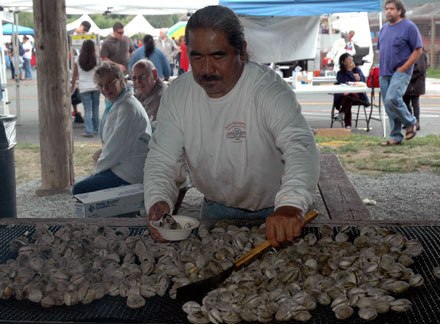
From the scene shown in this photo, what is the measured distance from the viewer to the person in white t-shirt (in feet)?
31.5

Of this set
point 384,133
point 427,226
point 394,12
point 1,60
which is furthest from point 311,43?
point 427,226

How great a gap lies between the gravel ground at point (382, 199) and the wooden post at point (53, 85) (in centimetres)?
42

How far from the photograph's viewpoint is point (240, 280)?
199cm

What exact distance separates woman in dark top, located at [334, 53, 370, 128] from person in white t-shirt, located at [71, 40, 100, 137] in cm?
405

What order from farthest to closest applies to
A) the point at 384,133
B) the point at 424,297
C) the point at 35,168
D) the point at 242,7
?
the point at 384,133, the point at 242,7, the point at 35,168, the point at 424,297

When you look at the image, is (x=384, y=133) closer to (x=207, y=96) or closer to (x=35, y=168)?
(x=35, y=168)

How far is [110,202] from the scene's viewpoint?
14.2ft

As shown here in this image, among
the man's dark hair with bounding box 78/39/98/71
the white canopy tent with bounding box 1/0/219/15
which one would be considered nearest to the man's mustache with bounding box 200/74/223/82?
the man's dark hair with bounding box 78/39/98/71

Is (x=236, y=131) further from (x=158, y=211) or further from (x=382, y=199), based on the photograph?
(x=382, y=199)

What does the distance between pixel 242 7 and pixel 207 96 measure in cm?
691

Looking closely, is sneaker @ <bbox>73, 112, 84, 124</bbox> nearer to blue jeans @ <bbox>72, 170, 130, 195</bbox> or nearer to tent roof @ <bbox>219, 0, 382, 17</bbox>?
tent roof @ <bbox>219, 0, 382, 17</bbox>

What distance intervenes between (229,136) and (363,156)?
19.4ft

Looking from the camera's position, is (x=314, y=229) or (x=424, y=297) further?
(x=314, y=229)

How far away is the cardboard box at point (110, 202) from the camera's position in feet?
13.9
